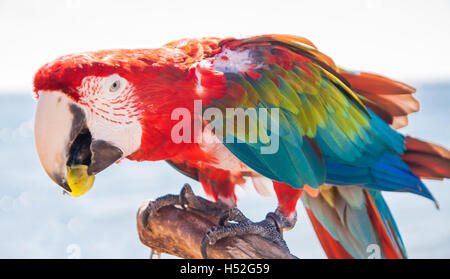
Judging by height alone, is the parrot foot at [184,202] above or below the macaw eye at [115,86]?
below

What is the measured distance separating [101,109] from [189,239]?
33 centimetres

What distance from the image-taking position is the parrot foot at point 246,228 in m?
0.92

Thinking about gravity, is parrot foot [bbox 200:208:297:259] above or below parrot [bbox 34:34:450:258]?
below

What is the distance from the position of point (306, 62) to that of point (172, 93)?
291mm

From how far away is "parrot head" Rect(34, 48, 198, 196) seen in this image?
0.80 metres

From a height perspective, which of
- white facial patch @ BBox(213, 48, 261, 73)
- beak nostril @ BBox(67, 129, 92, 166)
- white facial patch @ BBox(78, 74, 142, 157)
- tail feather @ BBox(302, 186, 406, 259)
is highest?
white facial patch @ BBox(213, 48, 261, 73)

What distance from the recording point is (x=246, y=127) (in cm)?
91

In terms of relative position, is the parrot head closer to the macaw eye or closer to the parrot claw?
the macaw eye

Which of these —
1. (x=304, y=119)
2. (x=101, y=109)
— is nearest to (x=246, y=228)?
(x=304, y=119)

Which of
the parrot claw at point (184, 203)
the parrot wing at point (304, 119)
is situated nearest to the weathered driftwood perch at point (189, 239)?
the parrot claw at point (184, 203)

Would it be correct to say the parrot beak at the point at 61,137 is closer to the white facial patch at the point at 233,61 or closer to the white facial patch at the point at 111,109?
the white facial patch at the point at 111,109

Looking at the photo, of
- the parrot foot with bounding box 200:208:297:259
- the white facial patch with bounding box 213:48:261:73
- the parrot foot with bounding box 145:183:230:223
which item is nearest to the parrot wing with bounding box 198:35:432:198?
the white facial patch with bounding box 213:48:261:73
